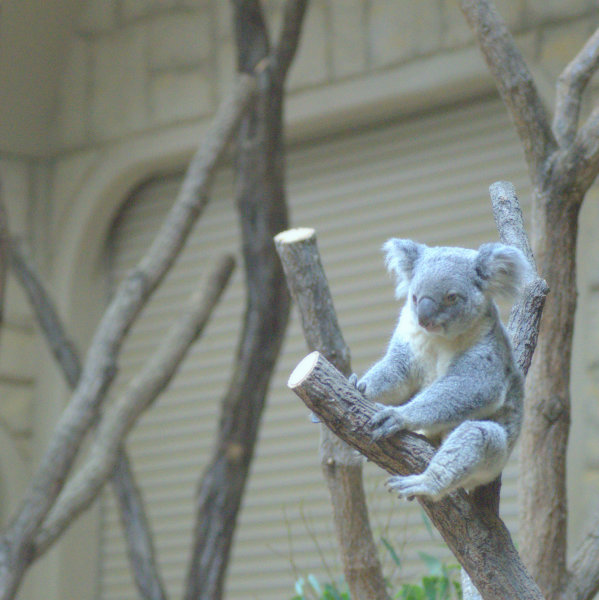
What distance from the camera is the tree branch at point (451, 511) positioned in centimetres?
181

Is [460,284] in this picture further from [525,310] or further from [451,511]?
[451,511]

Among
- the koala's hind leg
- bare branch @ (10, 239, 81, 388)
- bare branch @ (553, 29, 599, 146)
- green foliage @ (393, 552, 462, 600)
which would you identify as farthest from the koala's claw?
bare branch @ (10, 239, 81, 388)

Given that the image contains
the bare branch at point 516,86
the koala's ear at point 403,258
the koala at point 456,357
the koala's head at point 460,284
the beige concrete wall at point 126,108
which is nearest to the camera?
the koala at point 456,357

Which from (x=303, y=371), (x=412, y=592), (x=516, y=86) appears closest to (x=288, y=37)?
(x=516, y=86)

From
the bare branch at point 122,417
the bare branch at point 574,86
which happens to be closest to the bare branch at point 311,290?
the bare branch at point 574,86

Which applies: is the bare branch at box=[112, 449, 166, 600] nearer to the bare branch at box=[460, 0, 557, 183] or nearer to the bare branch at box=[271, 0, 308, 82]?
the bare branch at box=[271, 0, 308, 82]

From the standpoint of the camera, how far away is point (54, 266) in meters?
5.94

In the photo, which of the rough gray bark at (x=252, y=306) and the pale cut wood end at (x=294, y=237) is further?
→ the rough gray bark at (x=252, y=306)

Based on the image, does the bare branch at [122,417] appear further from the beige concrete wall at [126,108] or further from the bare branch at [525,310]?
the bare branch at [525,310]

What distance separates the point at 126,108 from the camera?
587cm

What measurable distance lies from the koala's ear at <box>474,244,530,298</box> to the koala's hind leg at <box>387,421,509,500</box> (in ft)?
Result: 0.96

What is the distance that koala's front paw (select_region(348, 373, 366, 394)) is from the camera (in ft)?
6.54

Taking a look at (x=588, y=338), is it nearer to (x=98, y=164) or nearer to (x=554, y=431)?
(x=554, y=431)

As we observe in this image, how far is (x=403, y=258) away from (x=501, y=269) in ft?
0.71
